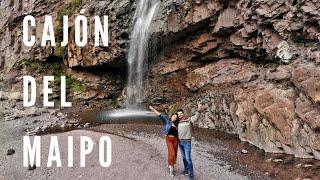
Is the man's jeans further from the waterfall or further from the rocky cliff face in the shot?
the waterfall

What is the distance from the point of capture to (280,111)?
1936cm

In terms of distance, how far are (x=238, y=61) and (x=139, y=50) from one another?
9.46 m

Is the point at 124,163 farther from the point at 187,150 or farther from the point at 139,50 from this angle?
the point at 139,50

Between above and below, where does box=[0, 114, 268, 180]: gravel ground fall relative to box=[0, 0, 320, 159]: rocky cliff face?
below

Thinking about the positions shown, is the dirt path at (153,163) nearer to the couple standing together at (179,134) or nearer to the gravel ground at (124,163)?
the gravel ground at (124,163)

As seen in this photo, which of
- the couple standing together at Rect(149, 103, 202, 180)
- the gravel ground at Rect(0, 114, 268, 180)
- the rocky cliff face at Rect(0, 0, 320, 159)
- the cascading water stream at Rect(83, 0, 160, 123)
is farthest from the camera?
the cascading water stream at Rect(83, 0, 160, 123)

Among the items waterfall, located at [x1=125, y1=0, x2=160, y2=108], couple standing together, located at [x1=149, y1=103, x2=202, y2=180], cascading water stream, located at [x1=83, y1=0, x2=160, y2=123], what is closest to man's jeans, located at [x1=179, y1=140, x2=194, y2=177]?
couple standing together, located at [x1=149, y1=103, x2=202, y2=180]

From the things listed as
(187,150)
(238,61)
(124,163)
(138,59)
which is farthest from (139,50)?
(187,150)

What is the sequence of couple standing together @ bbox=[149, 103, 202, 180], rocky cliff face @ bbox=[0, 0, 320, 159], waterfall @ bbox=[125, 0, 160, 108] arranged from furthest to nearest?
waterfall @ bbox=[125, 0, 160, 108]
rocky cliff face @ bbox=[0, 0, 320, 159]
couple standing together @ bbox=[149, 103, 202, 180]

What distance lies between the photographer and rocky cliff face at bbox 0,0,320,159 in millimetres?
18984

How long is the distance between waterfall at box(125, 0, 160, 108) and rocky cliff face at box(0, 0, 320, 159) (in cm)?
76

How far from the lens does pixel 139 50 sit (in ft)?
112

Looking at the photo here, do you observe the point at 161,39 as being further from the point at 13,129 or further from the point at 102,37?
the point at 13,129

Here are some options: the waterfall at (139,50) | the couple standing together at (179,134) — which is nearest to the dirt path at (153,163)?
the couple standing together at (179,134)
